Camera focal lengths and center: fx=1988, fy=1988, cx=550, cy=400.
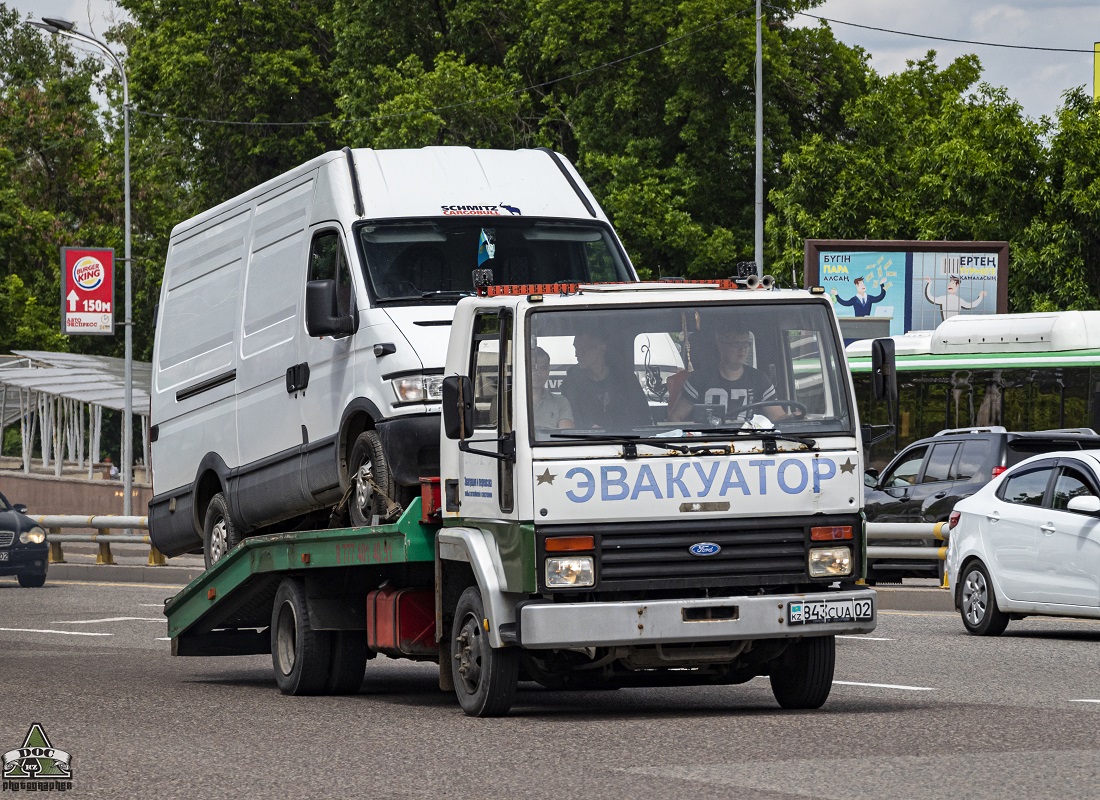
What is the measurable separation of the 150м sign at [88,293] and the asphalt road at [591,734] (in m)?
29.6

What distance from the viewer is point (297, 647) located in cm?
1262

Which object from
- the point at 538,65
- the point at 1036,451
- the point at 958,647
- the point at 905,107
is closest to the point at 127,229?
the point at 538,65

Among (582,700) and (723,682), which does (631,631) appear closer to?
(723,682)

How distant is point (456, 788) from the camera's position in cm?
796

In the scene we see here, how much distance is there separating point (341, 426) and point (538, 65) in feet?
125

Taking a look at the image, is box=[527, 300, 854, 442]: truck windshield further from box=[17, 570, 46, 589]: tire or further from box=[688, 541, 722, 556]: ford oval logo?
box=[17, 570, 46, 589]: tire

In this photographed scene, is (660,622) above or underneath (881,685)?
above

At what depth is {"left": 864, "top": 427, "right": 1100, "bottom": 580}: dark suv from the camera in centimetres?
2238

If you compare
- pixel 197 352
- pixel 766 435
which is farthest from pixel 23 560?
pixel 766 435

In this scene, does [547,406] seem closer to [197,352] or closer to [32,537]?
[197,352]

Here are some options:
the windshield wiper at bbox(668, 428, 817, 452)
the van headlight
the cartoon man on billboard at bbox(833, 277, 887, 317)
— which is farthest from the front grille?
the cartoon man on billboard at bbox(833, 277, 887, 317)

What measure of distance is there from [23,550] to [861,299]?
1813 cm

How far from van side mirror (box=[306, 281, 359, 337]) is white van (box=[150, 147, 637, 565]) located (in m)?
0.01

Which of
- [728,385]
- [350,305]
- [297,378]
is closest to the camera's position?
[728,385]
